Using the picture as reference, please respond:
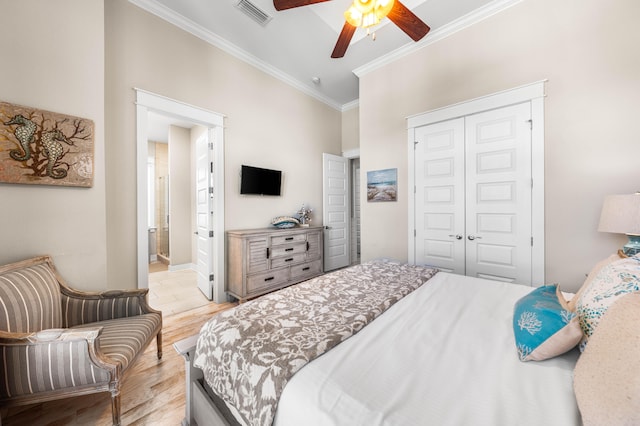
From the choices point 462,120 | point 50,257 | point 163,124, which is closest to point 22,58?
point 50,257

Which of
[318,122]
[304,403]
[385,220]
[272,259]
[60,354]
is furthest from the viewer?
[318,122]

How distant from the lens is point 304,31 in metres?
2.89

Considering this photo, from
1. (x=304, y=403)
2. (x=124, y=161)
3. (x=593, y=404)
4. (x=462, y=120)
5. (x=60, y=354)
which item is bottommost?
(x=60, y=354)

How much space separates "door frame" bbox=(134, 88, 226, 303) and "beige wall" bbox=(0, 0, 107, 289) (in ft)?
1.58

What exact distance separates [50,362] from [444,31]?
4.43 meters

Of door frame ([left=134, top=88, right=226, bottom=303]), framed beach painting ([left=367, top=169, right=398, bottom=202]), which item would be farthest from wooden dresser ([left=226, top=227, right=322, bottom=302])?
framed beach painting ([left=367, top=169, right=398, bottom=202])

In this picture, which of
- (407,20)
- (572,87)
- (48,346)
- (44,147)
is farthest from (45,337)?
(572,87)

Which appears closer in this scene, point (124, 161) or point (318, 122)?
point (124, 161)

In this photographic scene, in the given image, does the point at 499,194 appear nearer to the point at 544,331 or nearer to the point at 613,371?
the point at 544,331

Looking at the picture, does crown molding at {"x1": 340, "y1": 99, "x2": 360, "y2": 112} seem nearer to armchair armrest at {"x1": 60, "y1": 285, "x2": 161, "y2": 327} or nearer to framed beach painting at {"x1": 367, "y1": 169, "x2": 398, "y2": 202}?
framed beach painting at {"x1": 367, "y1": 169, "x2": 398, "y2": 202}

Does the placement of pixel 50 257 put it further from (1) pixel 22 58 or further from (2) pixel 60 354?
(1) pixel 22 58

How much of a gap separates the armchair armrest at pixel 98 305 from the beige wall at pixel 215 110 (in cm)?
66

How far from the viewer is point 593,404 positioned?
1.91ft

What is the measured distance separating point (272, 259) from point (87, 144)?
84.3 inches
